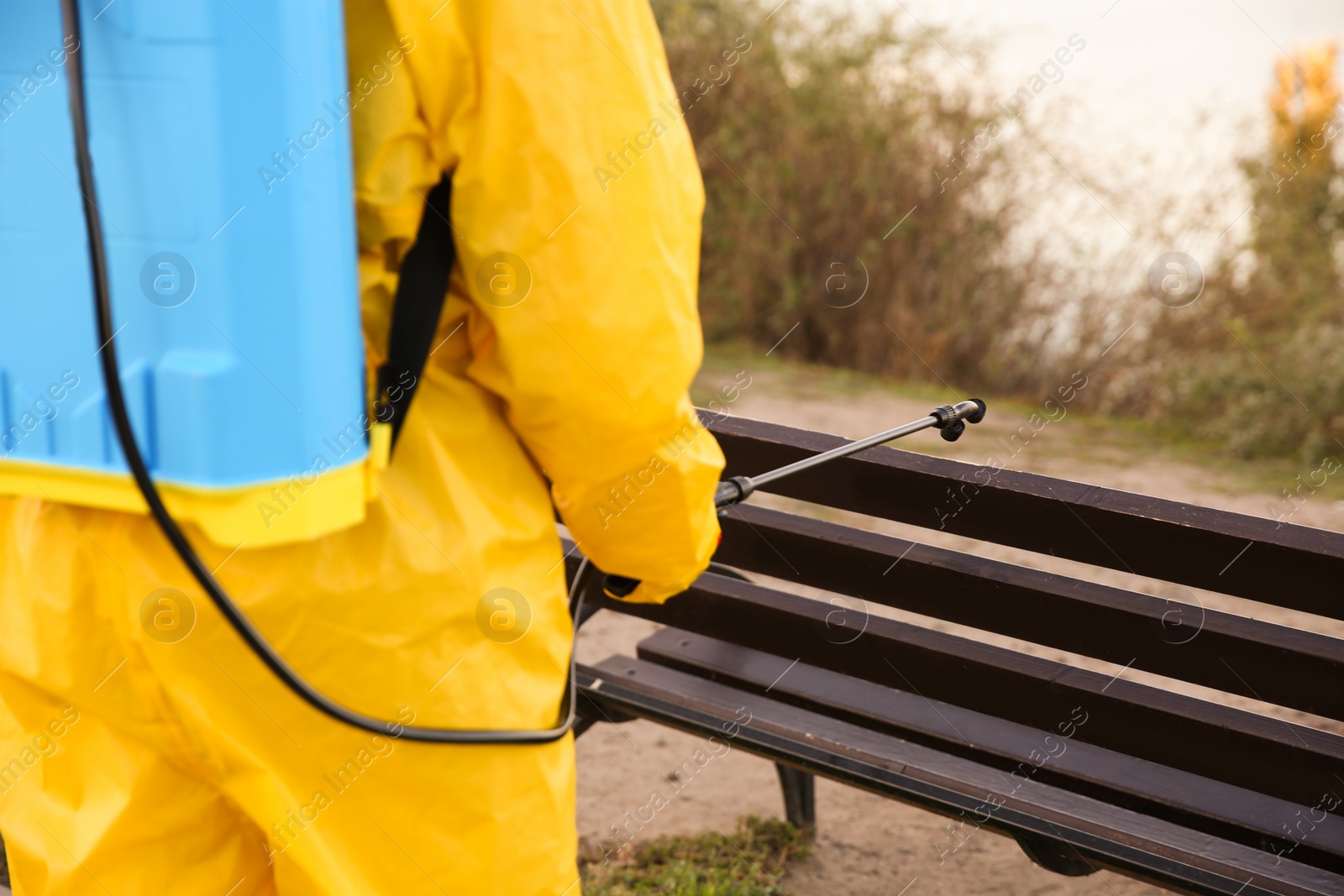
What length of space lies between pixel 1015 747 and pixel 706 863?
0.96 metres

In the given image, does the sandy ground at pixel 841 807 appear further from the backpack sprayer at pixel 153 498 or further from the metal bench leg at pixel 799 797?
the backpack sprayer at pixel 153 498

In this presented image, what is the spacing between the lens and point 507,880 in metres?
1.43

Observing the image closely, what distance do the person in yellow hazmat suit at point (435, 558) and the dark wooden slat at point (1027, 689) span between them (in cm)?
98

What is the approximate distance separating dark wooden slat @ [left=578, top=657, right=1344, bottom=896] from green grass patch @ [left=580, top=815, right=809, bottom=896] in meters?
0.46

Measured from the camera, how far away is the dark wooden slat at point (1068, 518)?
185 centimetres

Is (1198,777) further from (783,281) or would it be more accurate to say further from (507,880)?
(783,281)

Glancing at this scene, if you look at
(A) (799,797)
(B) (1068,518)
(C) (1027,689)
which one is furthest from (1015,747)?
(A) (799,797)

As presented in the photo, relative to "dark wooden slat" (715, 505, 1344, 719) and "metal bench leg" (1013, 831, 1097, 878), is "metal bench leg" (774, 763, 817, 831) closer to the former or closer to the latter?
"dark wooden slat" (715, 505, 1344, 719)

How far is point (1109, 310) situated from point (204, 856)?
8079mm

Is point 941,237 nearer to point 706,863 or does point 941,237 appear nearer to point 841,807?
point 841,807

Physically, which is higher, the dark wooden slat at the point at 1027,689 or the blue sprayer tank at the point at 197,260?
the blue sprayer tank at the point at 197,260

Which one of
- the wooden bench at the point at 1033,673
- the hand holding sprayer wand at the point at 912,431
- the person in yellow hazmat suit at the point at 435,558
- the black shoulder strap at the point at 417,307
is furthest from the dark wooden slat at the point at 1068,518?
the black shoulder strap at the point at 417,307

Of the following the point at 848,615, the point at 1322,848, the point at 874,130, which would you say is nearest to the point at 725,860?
the point at 848,615

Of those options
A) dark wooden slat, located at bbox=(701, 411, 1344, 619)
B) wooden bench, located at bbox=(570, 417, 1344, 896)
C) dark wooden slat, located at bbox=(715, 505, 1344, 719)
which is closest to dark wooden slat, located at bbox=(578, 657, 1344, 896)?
wooden bench, located at bbox=(570, 417, 1344, 896)
